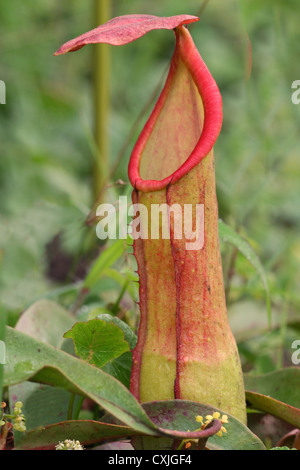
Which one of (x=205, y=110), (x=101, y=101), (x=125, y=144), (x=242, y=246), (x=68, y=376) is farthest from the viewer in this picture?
(x=101, y=101)

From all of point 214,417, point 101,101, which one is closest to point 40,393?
point 214,417

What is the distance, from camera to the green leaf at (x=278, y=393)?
0.59 meters

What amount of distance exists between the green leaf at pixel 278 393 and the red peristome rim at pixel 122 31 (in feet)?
1.33

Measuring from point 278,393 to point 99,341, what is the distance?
0.25 metres

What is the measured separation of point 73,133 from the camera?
247 centimetres

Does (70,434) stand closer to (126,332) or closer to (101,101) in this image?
(126,332)

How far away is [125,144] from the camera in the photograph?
4.12 feet

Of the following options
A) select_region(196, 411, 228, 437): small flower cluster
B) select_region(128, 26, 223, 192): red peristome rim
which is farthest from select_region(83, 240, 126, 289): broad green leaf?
select_region(196, 411, 228, 437): small flower cluster

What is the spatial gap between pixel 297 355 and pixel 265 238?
49.2 inches

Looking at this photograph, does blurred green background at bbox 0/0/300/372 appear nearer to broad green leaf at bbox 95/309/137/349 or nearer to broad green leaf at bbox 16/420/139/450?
broad green leaf at bbox 95/309/137/349

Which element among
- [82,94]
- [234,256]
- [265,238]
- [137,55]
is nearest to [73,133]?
[82,94]

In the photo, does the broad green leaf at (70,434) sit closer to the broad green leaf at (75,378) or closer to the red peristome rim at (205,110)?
the broad green leaf at (75,378)

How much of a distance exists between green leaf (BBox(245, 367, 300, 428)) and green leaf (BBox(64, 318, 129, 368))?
168 mm

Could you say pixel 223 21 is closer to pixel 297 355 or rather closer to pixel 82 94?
pixel 82 94
